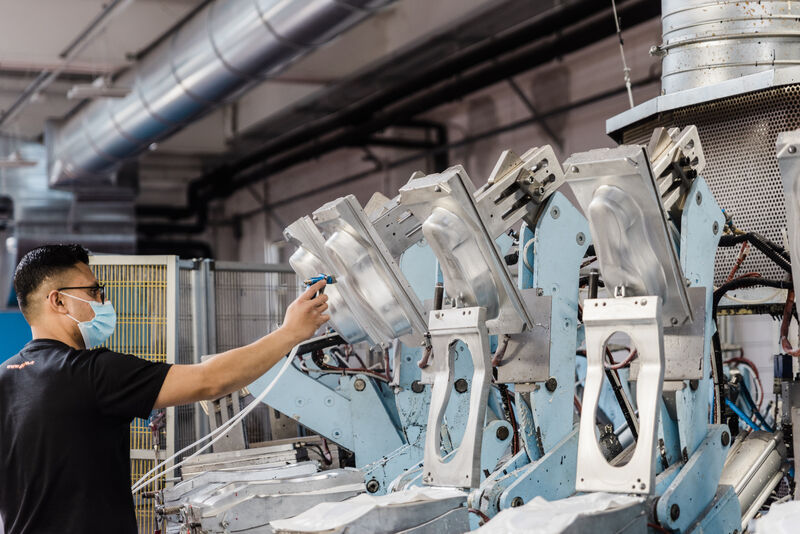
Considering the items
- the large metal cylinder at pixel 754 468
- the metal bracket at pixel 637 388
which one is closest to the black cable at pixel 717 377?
the large metal cylinder at pixel 754 468

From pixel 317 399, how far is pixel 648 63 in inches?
192

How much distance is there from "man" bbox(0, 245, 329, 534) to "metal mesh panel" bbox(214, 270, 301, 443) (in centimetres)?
331

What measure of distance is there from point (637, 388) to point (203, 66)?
6004mm

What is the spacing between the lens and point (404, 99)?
36.8 feet

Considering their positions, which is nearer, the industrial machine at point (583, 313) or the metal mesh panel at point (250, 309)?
the industrial machine at point (583, 313)

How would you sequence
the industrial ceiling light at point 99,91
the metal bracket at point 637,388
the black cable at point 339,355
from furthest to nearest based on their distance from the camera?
the industrial ceiling light at point 99,91 < the black cable at point 339,355 < the metal bracket at point 637,388

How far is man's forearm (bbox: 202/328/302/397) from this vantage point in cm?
259

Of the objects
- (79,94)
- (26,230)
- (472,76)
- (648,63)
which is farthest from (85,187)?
(648,63)

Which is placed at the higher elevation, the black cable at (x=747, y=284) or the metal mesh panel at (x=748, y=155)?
the metal mesh panel at (x=748, y=155)

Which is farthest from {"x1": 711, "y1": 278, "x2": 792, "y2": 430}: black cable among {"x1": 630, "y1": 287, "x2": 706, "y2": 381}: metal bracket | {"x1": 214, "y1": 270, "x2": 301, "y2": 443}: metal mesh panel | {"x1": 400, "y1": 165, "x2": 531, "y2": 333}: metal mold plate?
{"x1": 214, "y1": 270, "x2": 301, "y2": 443}: metal mesh panel

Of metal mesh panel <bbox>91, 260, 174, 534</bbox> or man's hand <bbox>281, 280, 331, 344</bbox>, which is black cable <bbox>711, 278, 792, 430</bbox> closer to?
man's hand <bbox>281, 280, 331, 344</bbox>

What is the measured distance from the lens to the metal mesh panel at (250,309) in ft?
20.0

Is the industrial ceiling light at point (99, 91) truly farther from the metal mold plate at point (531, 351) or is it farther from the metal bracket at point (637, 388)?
the metal bracket at point (637, 388)

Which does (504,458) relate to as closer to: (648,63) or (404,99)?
(648,63)
